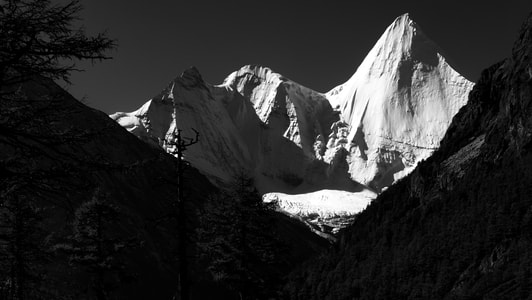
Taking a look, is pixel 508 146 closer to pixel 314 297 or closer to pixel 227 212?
pixel 314 297

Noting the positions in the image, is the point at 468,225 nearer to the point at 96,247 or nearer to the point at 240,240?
the point at 240,240

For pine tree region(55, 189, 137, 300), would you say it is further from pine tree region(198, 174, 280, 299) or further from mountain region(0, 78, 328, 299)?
pine tree region(198, 174, 280, 299)

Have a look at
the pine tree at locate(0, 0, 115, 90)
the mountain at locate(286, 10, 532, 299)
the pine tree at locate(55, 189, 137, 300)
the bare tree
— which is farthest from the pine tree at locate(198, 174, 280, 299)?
the mountain at locate(286, 10, 532, 299)

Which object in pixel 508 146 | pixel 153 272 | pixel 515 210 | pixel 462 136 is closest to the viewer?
pixel 515 210

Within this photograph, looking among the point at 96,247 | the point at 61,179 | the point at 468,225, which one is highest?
the point at 468,225

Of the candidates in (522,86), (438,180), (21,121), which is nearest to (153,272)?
(438,180)

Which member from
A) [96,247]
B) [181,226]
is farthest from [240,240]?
[96,247]

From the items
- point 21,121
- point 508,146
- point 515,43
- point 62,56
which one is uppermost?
point 515,43

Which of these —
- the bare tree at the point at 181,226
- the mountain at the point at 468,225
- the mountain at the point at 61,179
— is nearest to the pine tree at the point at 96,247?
the mountain at the point at 61,179
